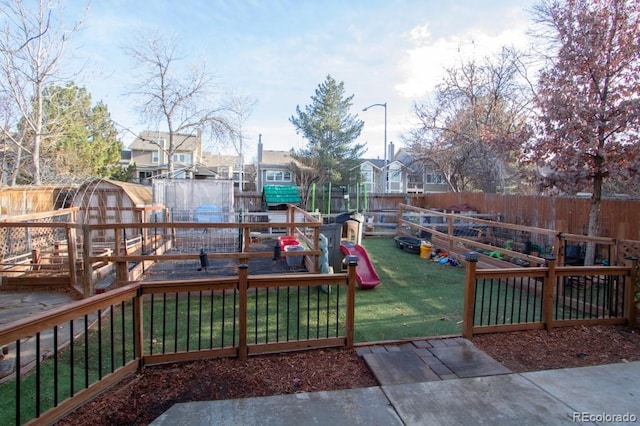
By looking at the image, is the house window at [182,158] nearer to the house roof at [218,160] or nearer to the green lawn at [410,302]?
the house roof at [218,160]

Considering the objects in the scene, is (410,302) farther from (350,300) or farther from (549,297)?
(350,300)

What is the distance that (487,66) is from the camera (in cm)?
1603

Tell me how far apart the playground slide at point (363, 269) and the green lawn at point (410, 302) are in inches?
5.2

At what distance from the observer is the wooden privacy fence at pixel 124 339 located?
7.98ft

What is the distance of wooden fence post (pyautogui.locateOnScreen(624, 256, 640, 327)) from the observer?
15.2ft

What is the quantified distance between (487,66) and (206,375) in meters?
17.4

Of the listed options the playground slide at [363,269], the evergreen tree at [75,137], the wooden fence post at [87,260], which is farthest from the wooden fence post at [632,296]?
the evergreen tree at [75,137]

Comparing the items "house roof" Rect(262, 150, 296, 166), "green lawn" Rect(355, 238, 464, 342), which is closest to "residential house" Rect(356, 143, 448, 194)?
"house roof" Rect(262, 150, 296, 166)

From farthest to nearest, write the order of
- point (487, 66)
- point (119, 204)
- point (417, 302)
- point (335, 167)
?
point (335, 167) → point (487, 66) → point (119, 204) → point (417, 302)

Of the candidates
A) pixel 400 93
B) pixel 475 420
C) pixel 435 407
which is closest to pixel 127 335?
pixel 435 407

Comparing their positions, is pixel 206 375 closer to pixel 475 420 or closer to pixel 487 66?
pixel 475 420

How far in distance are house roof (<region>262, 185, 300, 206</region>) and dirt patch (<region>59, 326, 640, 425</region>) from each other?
12999mm

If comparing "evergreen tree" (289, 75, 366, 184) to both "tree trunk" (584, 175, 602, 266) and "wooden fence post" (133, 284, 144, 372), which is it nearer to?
"tree trunk" (584, 175, 602, 266)

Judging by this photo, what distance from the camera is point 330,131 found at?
27.5 metres
